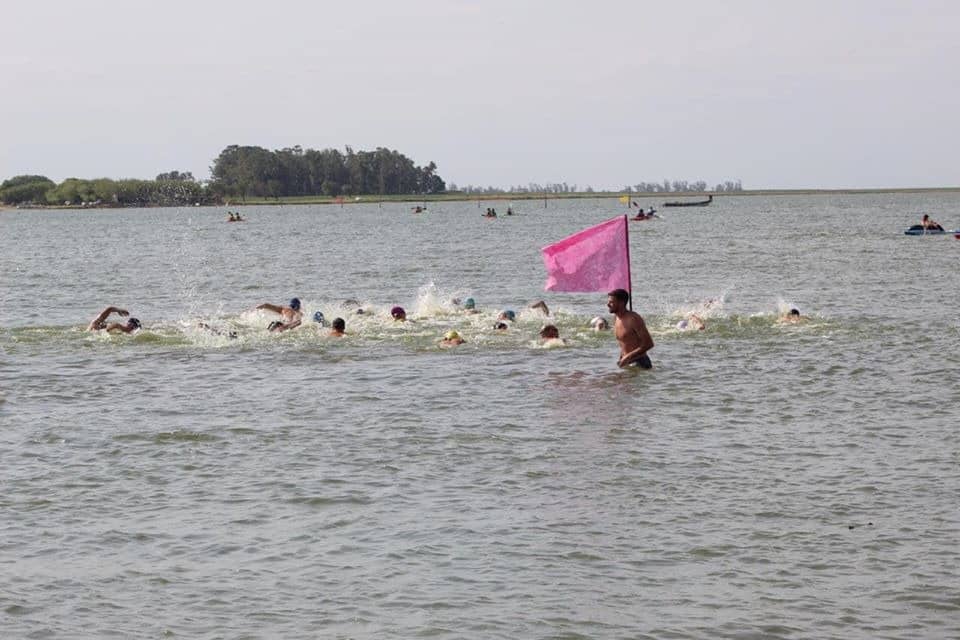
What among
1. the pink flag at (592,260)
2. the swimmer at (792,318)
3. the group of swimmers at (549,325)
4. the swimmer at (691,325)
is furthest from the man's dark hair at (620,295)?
the swimmer at (792,318)

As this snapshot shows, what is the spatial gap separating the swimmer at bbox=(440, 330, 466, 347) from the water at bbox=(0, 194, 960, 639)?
0.24m

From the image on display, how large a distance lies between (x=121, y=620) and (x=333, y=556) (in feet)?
6.61

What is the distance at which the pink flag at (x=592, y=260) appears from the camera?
70.0 feet

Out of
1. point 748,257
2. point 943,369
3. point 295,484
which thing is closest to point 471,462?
point 295,484

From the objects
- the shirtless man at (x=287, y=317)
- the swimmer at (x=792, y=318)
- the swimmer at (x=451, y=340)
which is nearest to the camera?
the swimmer at (x=451, y=340)

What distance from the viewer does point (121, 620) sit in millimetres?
9609

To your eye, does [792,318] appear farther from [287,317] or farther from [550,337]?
[287,317]

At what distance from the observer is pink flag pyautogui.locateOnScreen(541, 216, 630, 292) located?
21.3 m

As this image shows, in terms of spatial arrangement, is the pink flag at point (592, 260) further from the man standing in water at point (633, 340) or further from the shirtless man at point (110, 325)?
the shirtless man at point (110, 325)

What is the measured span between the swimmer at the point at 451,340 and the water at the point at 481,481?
24 centimetres

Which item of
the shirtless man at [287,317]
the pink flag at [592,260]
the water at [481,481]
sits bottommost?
the water at [481,481]

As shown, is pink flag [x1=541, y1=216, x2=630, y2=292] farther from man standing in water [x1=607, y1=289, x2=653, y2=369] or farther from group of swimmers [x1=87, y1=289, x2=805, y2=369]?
man standing in water [x1=607, y1=289, x2=653, y2=369]

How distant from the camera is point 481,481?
13.5 meters

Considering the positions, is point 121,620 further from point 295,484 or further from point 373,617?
point 295,484
